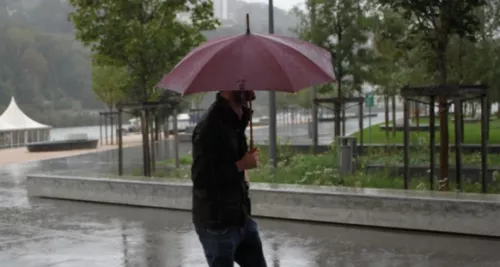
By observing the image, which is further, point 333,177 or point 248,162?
point 333,177

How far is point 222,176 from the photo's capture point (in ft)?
12.8

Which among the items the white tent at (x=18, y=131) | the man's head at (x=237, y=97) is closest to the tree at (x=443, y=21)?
the man's head at (x=237, y=97)

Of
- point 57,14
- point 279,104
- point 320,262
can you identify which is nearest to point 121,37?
point 320,262

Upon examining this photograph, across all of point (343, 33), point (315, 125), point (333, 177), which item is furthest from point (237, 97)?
point (315, 125)

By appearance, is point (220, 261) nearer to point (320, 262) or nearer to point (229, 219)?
point (229, 219)

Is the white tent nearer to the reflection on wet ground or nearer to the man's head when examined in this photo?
the reflection on wet ground

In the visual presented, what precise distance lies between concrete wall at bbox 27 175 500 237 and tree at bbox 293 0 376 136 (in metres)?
8.77

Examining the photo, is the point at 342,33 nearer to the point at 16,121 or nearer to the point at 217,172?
the point at 217,172

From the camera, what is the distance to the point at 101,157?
1013 inches

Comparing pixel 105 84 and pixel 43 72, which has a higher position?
pixel 43 72

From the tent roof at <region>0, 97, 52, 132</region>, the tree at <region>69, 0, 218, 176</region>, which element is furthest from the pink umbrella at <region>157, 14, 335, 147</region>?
the tent roof at <region>0, 97, 52, 132</region>

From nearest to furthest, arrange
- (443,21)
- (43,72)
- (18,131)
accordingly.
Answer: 1. (443,21)
2. (18,131)
3. (43,72)

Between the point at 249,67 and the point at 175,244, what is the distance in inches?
177

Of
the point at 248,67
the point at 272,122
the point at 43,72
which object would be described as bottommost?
the point at 272,122
